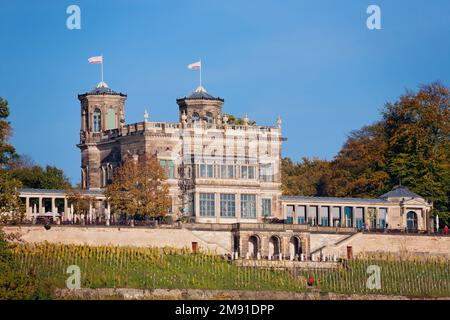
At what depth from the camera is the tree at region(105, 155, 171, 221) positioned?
139125mm

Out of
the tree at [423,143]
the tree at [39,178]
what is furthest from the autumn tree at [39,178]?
the tree at [423,143]

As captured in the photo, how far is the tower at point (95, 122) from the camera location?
150125mm

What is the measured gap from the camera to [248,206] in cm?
14275

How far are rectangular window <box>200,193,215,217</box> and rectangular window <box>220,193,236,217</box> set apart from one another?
0.66m

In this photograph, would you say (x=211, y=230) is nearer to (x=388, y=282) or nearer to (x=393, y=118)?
(x=388, y=282)

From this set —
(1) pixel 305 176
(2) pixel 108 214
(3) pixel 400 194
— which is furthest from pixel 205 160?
(1) pixel 305 176

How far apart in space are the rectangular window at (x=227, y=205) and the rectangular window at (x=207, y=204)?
2.16 feet

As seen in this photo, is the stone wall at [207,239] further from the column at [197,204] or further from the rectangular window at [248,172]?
the rectangular window at [248,172]

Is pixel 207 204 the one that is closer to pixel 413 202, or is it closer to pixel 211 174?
pixel 211 174

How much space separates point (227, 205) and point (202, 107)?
11.6 metres

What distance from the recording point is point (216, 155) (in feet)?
470

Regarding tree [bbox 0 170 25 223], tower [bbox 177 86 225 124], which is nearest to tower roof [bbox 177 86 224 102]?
tower [bbox 177 86 225 124]

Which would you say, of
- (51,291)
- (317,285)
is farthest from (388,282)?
(51,291)

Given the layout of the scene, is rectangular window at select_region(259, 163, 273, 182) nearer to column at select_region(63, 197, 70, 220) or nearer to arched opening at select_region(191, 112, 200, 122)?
arched opening at select_region(191, 112, 200, 122)
